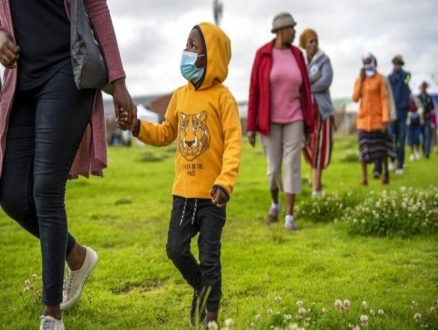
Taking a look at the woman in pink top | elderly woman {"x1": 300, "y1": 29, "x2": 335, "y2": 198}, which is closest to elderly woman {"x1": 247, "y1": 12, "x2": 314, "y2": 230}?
elderly woman {"x1": 300, "y1": 29, "x2": 335, "y2": 198}

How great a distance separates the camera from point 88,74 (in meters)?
3.85

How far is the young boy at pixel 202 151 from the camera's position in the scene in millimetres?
4238

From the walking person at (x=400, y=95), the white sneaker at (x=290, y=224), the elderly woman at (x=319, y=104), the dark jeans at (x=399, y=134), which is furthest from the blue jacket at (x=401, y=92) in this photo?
the white sneaker at (x=290, y=224)

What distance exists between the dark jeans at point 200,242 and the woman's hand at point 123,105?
612mm

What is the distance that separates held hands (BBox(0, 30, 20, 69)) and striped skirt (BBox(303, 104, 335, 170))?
6.92 metres

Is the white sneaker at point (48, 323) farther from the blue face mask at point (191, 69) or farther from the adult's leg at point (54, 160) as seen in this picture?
the blue face mask at point (191, 69)

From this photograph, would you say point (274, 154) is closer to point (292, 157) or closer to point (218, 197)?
point (292, 157)

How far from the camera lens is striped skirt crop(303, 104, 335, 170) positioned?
10.3m

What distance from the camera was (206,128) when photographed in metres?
4.37

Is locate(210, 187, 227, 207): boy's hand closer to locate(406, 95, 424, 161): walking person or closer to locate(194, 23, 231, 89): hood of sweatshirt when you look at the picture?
locate(194, 23, 231, 89): hood of sweatshirt

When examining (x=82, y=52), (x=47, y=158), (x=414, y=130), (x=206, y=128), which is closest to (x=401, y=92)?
(x=414, y=130)

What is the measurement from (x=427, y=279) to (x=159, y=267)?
2.26 m

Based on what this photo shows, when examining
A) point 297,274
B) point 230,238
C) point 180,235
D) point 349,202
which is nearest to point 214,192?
point 180,235

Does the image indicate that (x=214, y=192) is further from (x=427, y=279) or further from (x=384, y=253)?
(x=384, y=253)
